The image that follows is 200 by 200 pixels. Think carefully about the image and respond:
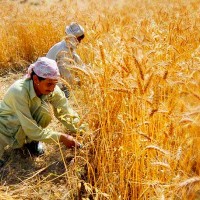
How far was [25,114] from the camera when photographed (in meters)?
2.50

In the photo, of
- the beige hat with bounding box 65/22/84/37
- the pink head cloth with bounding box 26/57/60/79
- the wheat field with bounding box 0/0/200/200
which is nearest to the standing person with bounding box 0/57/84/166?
the pink head cloth with bounding box 26/57/60/79

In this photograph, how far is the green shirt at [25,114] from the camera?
2.46 metres

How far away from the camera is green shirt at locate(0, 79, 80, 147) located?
8.07 feet

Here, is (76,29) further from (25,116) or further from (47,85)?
(25,116)

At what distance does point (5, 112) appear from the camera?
2.71 m

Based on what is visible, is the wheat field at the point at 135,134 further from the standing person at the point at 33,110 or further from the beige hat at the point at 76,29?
the beige hat at the point at 76,29

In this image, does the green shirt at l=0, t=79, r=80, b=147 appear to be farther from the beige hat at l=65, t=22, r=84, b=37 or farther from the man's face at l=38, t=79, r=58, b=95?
the beige hat at l=65, t=22, r=84, b=37

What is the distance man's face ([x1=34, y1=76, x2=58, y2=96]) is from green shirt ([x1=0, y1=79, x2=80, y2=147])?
0.18 ft

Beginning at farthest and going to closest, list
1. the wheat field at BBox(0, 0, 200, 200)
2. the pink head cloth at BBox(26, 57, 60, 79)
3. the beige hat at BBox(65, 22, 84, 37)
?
the beige hat at BBox(65, 22, 84, 37)
the pink head cloth at BBox(26, 57, 60, 79)
the wheat field at BBox(0, 0, 200, 200)

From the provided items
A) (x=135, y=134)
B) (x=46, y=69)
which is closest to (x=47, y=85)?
(x=46, y=69)

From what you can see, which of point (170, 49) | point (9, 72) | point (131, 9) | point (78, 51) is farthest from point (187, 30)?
point (131, 9)

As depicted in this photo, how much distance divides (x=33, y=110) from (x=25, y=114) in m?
0.18

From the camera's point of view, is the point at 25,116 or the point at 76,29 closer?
the point at 25,116

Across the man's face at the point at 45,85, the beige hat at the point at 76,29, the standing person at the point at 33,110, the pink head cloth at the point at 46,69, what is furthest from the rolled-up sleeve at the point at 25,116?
the beige hat at the point at 76,29
